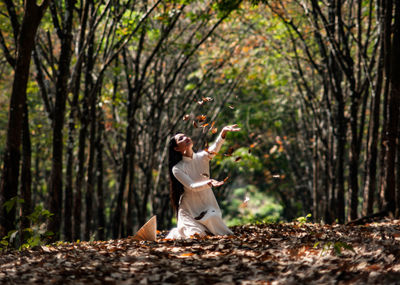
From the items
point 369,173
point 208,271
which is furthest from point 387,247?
point 369,173

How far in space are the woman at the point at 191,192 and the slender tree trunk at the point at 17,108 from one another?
2304mm

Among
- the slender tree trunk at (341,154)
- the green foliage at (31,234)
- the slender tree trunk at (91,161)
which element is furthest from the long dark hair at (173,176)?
the slender tree trunk at (341,154)

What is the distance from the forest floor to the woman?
113 centimetres

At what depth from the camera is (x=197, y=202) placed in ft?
24.8

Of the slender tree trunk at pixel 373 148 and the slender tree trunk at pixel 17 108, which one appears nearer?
the slender tree trunk at pixel 17 108

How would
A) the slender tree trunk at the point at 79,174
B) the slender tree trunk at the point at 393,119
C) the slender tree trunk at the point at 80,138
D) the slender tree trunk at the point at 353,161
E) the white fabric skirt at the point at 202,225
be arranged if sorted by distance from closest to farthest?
1. the white fabric skirt at the point at 202,225
2. the slender tree trunk at the point at 393,119
3. the slender tree trunk at the point at 80,138
4. the slender tree trunk at the point at 79,174
5. the slender tree trunk at the point at 353,161

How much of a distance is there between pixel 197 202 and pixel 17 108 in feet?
10.0

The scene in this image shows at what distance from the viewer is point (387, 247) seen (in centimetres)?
491

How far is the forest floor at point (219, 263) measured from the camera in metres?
4.31

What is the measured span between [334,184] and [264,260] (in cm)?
949

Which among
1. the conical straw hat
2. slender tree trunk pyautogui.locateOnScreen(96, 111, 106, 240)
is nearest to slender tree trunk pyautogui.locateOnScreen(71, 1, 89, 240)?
slender tree trunk pyautogui.locateOnScreen(96, 111, 106, 240)

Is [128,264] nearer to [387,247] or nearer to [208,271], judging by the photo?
[208,271]

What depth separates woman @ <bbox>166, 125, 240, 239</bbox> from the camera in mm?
7293

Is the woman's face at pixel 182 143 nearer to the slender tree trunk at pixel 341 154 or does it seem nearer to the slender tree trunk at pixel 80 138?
the slender tree trunk at pixel 80 138
